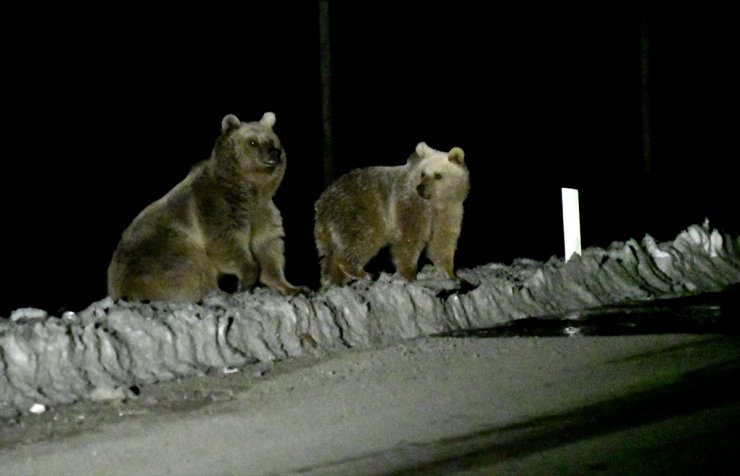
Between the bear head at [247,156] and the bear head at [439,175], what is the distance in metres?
1.74

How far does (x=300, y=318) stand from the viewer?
935 cm

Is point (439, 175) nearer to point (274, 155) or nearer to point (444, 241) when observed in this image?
point (444, 241)

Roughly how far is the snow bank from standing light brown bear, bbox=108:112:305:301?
0.39 m

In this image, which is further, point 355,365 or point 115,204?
point 115,204

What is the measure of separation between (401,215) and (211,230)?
227 centimetres

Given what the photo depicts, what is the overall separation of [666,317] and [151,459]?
568 centimetres

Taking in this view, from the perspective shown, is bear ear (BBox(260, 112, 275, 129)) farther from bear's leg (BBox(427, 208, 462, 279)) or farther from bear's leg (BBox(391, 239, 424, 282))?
bear's leg (BBox(427, 208, 462, 279))

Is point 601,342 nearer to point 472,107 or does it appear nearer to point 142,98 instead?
point 142,98

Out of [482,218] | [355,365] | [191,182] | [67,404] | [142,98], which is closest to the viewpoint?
[67,404]

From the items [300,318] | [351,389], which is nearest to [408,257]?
[300,318]

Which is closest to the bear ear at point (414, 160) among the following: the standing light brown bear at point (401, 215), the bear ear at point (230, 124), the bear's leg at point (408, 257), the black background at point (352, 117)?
the standing light brown bear at point (401, 215)

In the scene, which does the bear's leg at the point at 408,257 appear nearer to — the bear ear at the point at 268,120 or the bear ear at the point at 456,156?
the bear ear at the point at 456,156

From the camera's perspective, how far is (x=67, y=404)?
748cm

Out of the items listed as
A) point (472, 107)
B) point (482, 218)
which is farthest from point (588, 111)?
point (482, 218)
